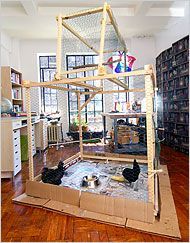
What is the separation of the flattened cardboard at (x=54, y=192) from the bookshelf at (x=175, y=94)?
2.56 m

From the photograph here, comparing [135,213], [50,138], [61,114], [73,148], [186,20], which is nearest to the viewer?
[135,213]

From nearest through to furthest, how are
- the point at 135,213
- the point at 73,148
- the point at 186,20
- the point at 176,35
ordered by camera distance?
the point at 135,213 < the point at 186,20 < the point at 176,35 < the point at 73,148

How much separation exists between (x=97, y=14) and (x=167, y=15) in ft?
9.61

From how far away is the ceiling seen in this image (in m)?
3.67

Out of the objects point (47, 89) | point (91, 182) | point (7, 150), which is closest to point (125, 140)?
point (91, 182)

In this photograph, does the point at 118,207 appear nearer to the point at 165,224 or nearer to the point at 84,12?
the point at 165,224

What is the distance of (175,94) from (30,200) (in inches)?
130

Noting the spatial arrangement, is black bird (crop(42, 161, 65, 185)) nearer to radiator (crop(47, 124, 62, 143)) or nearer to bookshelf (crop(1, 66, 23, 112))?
bookshelf (crop(1, 66, 23, 112))

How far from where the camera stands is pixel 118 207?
1646 millimetres

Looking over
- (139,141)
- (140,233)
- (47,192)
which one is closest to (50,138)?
(139,141)

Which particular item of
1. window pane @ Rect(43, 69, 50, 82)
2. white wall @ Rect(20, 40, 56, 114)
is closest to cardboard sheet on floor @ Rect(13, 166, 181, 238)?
white wall @ Rect(20, 40, 56, 114)

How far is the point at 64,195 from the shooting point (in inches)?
73.7

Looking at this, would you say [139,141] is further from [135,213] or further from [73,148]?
[135,213]

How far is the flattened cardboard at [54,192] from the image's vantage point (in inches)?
71.9
